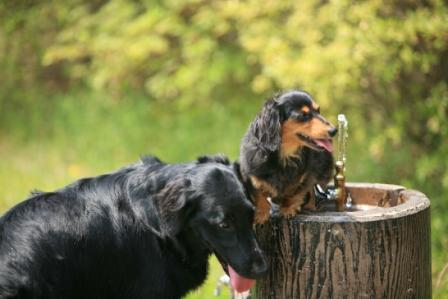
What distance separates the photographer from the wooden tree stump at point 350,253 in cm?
329

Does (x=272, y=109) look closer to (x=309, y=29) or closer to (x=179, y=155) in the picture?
(x=309, y=29)

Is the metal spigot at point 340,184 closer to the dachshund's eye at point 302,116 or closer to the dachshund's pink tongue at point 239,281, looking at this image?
the dachshund's eye at point 302,116

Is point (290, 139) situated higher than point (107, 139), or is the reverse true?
point (290, 139)

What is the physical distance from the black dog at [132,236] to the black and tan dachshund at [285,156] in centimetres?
27

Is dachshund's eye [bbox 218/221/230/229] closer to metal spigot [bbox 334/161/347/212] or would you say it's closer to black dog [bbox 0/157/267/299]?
black dog [bbox 0/157/267/299]

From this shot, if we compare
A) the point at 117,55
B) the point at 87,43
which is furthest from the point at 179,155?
the point at 87,43

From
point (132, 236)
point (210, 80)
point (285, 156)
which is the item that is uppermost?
point (210, 80)

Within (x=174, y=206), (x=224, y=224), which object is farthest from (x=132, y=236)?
(x=224, y=224)

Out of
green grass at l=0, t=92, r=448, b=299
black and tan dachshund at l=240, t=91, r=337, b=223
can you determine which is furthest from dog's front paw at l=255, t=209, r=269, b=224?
green grass at l=0, t=92, r=448, b=299

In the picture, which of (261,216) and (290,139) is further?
(290,139)

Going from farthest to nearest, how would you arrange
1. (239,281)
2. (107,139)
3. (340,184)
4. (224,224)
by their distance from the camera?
1. (107,139)
2. (340,184)
3. (239,281)
4. (224,224)

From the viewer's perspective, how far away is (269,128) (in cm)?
354

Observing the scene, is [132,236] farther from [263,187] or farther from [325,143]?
[325,143]

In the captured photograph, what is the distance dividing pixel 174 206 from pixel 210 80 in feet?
18.2
